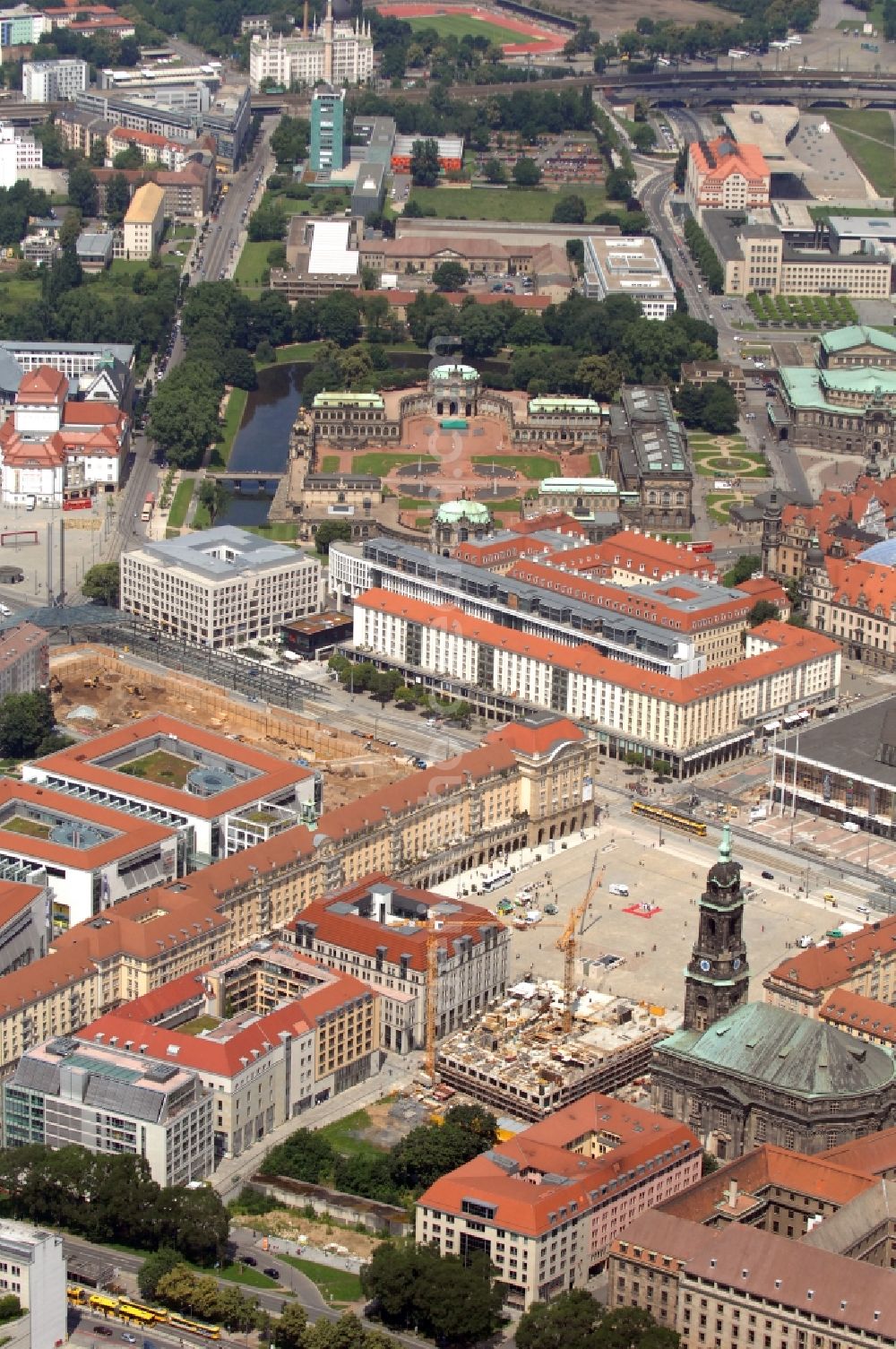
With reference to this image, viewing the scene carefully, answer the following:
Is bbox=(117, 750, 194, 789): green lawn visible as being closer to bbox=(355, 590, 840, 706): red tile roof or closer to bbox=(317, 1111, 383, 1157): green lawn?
bbox=(355, 590, 840, 706): red tile roof

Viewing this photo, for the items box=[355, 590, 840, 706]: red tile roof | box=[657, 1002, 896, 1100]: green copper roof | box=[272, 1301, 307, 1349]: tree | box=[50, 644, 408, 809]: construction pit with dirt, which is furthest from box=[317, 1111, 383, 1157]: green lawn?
box=[355, 590, 840, 706]: red tile roof

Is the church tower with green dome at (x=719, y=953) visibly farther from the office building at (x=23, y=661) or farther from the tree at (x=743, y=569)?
the tree at (x=743, y=569)

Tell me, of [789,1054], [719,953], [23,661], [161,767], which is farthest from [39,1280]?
[23,661]

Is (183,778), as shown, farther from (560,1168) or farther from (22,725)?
(560,1168)

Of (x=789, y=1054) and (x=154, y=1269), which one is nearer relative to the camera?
(x=154, y=1269)

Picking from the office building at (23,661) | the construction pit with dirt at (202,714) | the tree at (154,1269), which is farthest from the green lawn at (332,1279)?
the office building at (23,661)

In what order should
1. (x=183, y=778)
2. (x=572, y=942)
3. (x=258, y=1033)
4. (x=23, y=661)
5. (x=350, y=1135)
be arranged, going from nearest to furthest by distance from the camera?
(x=258, y=1033) → (x=350, y=1135) → (x=572, y=942) → (x=183, y=778) → (x=23, y=661)

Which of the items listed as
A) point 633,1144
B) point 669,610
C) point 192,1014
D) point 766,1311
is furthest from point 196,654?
point 766,1311
